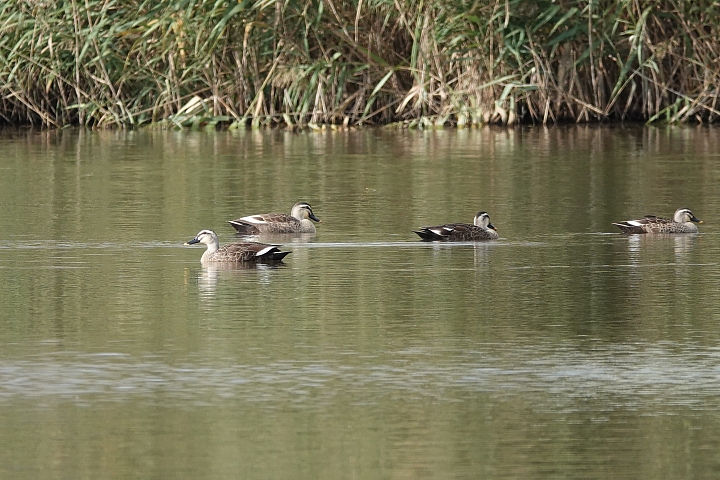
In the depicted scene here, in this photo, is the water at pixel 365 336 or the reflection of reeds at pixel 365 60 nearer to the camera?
the water at pixel 365 336

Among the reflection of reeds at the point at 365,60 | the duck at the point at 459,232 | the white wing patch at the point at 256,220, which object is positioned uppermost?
the reflection of reeds at the point at 365,60

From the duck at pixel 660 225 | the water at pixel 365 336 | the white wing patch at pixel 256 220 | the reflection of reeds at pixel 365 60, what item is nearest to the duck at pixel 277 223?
the white wing patch at pixel 256 220

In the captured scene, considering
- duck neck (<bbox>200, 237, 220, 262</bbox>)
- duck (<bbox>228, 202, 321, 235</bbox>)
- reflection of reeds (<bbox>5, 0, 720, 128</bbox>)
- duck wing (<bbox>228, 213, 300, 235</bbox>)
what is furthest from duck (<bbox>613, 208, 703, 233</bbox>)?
reflection of reeds (<bbox>5, 0, 720, 128</bbox>)

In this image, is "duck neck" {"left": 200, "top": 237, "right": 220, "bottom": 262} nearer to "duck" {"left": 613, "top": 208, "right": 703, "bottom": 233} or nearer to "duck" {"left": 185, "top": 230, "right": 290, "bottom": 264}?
"duck" {"left": 185, "top": 230, "right": 290, "bottom": 264}

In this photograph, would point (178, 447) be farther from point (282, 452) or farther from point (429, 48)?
point (429, 48)

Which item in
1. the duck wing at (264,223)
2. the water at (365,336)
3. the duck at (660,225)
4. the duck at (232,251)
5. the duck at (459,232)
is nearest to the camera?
the water at (365,336)

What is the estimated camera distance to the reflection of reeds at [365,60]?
892 inches

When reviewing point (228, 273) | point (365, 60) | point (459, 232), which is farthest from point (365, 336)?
point (365, 60)

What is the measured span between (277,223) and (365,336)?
4487 mm

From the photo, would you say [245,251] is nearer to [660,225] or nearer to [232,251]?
[232,251]

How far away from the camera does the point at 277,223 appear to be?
1283cm

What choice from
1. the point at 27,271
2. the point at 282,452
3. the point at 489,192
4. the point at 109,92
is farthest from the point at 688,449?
the point at 109,92

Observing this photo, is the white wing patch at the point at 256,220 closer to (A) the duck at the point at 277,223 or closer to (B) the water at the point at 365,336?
(A) the duck at the point at 277,223

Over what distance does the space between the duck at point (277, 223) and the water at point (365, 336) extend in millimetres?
203
